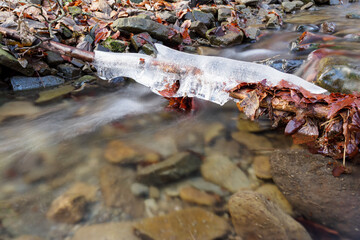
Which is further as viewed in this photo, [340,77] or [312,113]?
[340,77]

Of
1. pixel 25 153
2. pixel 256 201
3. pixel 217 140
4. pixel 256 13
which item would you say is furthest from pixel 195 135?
pixel 256 13

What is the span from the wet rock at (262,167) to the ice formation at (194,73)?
80 cm

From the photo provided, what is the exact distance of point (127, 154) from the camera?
98.7 inches

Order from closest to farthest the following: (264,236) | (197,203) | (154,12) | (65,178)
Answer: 1. (264,236)
2. (197,203)
3. (65,178)
4. (154,12)

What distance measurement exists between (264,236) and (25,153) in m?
2.46

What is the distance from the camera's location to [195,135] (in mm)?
2871

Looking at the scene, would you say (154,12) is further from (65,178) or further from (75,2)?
(65,178)

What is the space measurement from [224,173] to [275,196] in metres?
0.49

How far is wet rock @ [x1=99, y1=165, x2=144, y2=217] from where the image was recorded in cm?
192

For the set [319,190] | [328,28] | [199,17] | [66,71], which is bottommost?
[319,190]

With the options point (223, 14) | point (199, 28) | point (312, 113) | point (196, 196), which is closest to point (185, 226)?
point (196, 196)

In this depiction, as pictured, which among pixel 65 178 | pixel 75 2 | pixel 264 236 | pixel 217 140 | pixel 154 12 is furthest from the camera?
pixel 154 12

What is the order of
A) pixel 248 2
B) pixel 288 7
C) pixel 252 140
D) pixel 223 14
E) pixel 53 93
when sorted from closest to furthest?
pixel 252 140 → pixel 53 93 → pixel 223 14 → pixel 248 2 → pixel 288 7

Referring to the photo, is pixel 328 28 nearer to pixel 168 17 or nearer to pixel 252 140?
pixel 168 17
